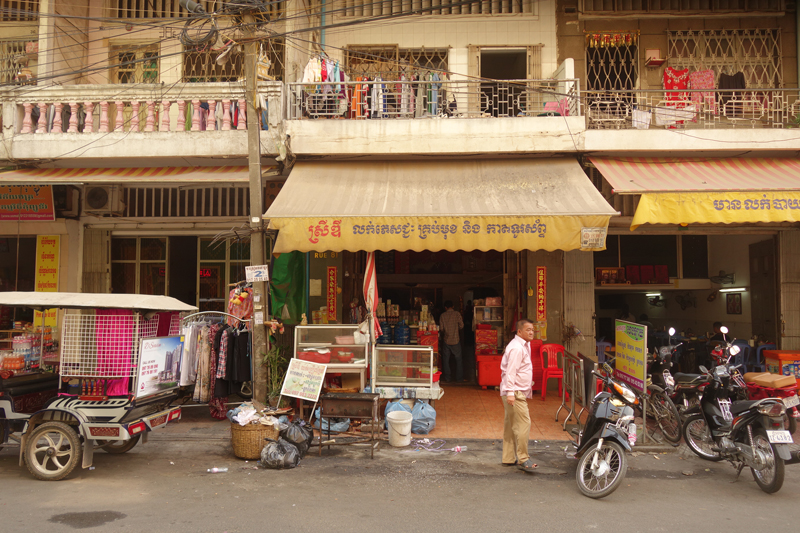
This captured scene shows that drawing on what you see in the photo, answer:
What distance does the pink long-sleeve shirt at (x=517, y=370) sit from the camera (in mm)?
6254

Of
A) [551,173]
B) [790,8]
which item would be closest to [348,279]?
[551,173]

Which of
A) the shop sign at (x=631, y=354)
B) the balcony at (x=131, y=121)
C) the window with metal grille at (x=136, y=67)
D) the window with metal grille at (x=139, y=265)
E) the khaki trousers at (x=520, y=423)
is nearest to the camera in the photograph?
the khaki trousers at (x=520, y=423)

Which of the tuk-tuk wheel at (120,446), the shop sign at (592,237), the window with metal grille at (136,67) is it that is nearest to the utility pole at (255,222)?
the tuk-tuk wheel at (120,446)

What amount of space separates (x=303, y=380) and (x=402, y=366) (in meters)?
1.65

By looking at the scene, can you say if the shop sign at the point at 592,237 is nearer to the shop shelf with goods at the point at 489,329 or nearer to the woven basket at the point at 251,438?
the shop shelf with goods at the point at 489,329

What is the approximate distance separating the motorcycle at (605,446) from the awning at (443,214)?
2604 mm

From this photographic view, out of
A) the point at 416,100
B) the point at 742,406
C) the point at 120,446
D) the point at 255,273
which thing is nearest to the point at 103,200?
the point at 255,273

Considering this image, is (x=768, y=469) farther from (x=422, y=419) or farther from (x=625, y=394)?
(x=422, y=419)

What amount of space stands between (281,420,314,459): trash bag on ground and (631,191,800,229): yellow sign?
589 cm

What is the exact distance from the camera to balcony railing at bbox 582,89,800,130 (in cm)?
980

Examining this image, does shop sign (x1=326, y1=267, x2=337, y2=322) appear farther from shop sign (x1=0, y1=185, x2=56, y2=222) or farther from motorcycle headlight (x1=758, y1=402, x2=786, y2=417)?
motorcycle headlight (x1=758, y1=402, x2=786, y2=417)

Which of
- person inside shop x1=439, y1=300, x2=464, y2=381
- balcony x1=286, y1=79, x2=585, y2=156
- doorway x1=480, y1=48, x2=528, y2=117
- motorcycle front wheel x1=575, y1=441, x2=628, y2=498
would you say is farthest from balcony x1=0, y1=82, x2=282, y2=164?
motorcycle front wheel x1=575, y1=441, x2=628, y2=498

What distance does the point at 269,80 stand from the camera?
9.38 m

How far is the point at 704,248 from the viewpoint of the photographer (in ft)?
41.1
